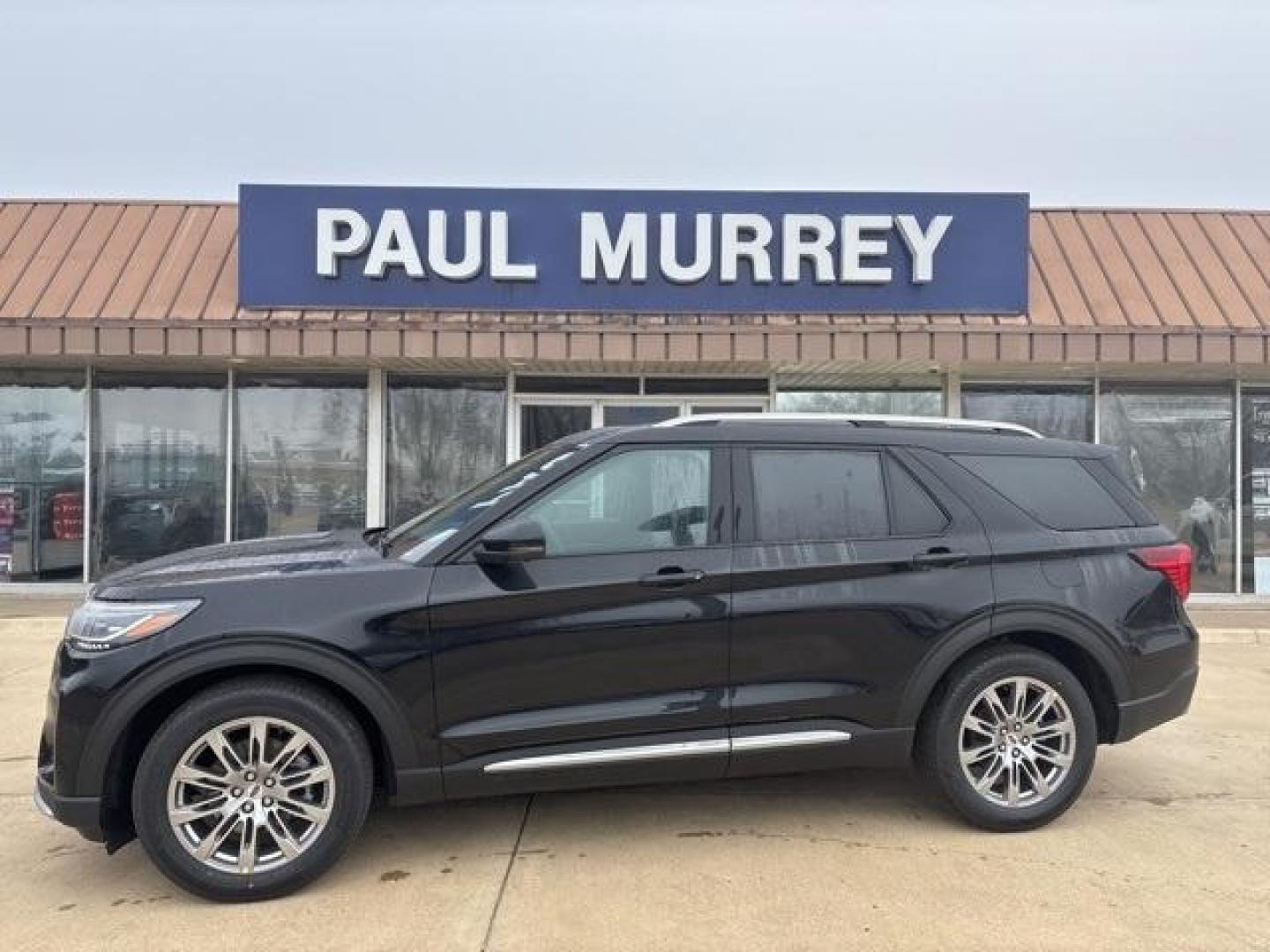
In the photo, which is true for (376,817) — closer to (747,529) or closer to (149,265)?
(747,529)

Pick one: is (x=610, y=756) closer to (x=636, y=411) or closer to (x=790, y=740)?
(x=790, y=740)

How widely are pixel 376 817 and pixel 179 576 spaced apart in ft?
4.70

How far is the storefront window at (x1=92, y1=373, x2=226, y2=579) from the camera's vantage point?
1027 centimetres

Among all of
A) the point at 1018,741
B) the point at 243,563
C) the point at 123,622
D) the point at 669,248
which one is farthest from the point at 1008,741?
the point at 669,248

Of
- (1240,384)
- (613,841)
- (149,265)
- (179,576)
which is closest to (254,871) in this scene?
(179,576)

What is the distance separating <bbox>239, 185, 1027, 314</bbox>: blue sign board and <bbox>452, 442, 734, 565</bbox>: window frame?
564 centimetres

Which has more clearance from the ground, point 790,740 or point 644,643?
point 644,643

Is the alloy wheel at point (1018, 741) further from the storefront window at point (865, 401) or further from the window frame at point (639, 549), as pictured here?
the storefront window at point (865, 401)

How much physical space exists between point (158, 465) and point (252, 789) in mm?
7858

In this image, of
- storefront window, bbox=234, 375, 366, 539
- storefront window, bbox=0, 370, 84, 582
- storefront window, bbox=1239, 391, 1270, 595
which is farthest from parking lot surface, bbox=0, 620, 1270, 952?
storefront window, bbox=1239, 391, 1270, 595

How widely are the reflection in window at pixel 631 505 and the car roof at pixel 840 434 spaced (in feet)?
0.31

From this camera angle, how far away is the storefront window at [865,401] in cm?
1055

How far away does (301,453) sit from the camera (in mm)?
10344

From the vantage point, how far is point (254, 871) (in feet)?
11.5
